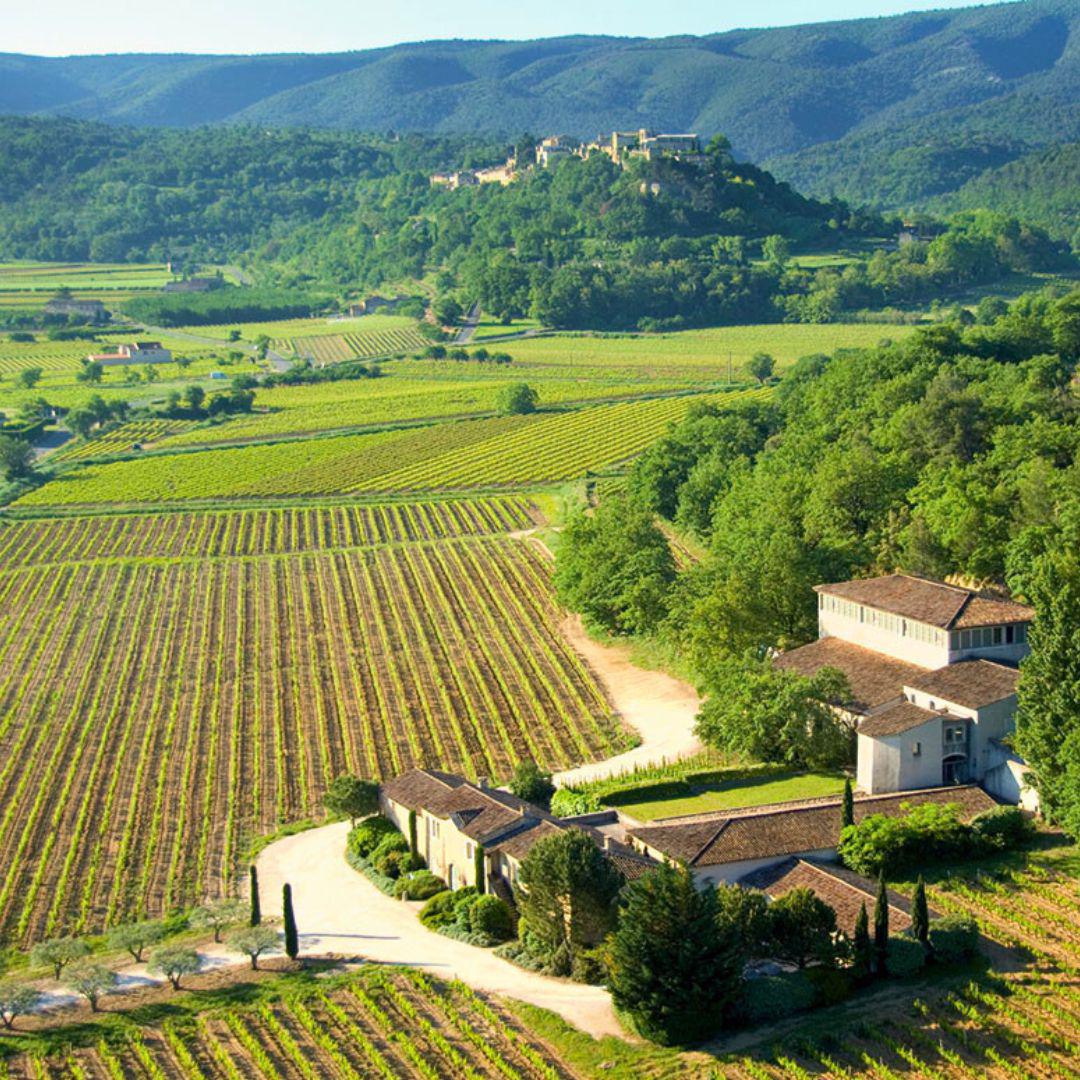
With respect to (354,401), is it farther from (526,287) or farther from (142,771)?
(142,771)

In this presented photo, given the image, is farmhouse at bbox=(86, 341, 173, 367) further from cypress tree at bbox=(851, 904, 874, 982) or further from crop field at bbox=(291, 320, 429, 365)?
cypress tree at bbox=(851, 904, 874, 982)

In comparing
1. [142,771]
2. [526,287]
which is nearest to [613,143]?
[526,287]

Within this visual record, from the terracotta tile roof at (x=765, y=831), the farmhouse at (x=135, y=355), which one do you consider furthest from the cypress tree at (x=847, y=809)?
the farmhouse at (x=135, y=355)

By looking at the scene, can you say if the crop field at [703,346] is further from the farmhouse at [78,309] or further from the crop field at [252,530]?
the farmhouse at [78,309]

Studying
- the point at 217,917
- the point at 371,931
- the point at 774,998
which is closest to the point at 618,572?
the point at 371,931

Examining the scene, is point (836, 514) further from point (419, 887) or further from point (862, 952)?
point (862, 952)
